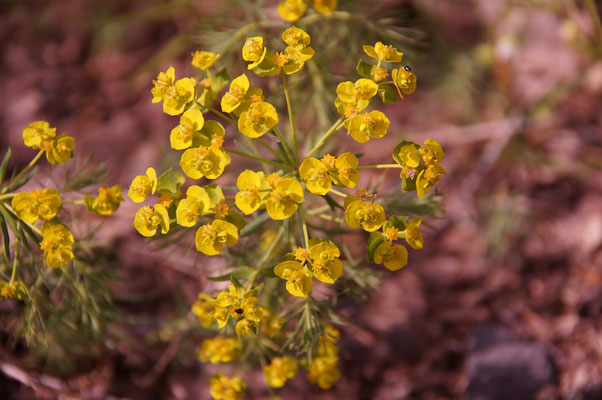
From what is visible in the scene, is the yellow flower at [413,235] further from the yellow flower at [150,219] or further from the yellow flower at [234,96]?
the yellow flower at [150,219]

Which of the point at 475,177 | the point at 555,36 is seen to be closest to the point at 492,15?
the point at 555,36

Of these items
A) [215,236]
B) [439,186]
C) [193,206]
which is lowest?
[439,186]

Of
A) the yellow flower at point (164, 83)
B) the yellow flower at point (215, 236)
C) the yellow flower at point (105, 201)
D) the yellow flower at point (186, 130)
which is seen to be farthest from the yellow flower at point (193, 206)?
the yellow flower at point (164, 83)

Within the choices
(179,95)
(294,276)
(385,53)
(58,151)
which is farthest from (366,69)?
(58,151)

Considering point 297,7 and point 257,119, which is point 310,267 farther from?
point 297,7

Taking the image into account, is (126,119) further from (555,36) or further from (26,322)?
(555,36)

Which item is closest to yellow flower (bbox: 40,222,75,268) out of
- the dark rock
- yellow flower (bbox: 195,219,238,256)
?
yellow flower (bbox: 195,219,238,256)
